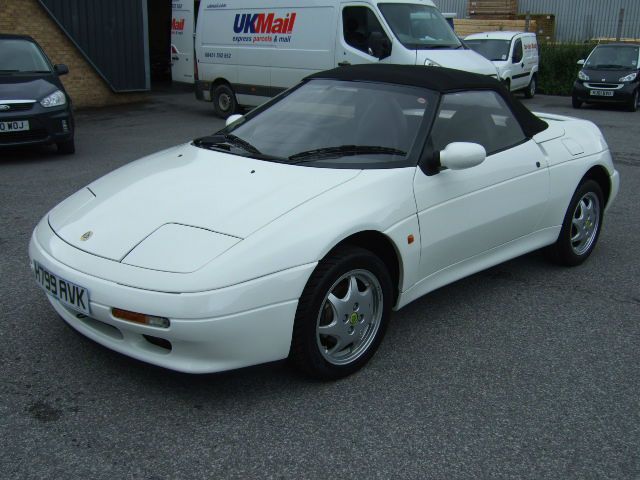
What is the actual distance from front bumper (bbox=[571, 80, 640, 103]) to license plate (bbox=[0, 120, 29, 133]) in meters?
12.9

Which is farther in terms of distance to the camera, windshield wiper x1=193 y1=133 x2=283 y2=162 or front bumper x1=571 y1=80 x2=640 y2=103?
front bumper x1=571 y1=80 x2=640 y2=103

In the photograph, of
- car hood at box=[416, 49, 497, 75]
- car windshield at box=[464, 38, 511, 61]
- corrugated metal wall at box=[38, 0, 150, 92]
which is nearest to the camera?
car hood at box=[416, 49, 497, 75]

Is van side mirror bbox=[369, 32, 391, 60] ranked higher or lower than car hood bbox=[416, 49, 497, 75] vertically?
higher

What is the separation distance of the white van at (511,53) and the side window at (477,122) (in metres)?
13.5

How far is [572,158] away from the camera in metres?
4.78

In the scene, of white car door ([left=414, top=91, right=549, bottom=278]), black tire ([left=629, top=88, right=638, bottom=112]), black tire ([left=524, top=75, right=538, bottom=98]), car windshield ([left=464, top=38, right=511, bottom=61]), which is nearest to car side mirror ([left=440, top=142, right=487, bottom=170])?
white car door ([left=414, top=91, right=549, bottom=278])

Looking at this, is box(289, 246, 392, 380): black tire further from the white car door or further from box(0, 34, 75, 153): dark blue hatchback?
box(0, 34, 75, 153): dark blue hatchback

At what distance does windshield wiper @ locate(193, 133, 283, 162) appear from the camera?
12.5ft

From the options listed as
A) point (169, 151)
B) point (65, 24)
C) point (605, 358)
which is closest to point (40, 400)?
point (169, 151)

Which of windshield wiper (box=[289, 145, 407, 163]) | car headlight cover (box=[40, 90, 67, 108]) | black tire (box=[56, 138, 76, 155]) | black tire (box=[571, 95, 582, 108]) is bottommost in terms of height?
A: black tire (box=[571, 95, 582, 108])

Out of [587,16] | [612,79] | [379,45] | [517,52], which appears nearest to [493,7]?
[587,16]

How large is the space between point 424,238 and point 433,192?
0.26m

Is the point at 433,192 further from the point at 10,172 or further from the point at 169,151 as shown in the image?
the point at 10,172

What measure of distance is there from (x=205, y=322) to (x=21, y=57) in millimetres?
8347
